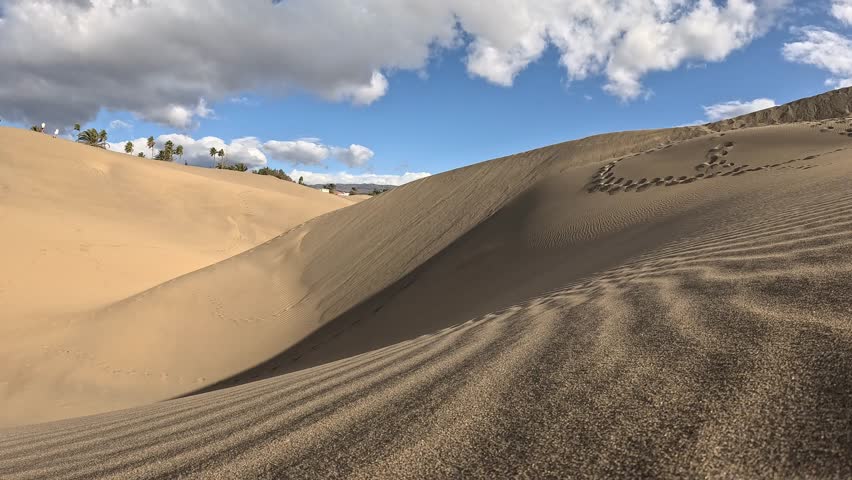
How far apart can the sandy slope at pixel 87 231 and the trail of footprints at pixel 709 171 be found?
34.7 ft

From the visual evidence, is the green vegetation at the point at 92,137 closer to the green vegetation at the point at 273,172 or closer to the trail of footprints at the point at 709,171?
the green vegetation at the point at 273,172

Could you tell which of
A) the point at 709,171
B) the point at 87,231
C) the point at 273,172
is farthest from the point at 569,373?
the point at 273,172

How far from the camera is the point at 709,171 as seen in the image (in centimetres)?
988

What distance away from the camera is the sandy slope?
1094 centimetres

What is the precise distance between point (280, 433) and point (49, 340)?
451 inches

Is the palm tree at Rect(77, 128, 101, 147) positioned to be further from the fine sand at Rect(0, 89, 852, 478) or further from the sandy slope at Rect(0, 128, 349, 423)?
the fine sand at Rect(0, 89, 852, 478)

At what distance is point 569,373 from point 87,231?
24.0 m

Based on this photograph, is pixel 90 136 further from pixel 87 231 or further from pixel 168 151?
pixel 87 231

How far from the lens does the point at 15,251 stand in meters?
16.0

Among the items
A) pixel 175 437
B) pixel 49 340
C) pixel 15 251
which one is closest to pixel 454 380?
pixel 175 437

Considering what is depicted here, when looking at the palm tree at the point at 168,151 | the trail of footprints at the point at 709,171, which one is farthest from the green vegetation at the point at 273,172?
the trail of footprints at the point at 709,171

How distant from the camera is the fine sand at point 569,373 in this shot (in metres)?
1.41

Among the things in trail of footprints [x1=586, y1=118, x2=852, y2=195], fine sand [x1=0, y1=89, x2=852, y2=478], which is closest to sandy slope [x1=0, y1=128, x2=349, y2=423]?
fine sand [x1=0, y1=89, x2=852, y2=478]

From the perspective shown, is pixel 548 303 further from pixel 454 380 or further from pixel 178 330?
pixel 178 330
